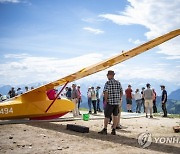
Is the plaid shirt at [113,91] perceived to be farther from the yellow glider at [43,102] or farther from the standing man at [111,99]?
the yellow glider at [43,102]

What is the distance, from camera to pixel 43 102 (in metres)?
15.7

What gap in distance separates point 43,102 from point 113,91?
6.07 m

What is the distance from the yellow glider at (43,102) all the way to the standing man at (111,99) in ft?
3.15

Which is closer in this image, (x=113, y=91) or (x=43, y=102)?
(x=113, y=91)

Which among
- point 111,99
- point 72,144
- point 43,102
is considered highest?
point 111,99

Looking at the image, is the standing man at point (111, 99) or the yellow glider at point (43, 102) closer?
the standing man at point (111, 99)

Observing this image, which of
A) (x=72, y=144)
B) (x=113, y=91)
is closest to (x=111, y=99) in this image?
(x=113, y=91)

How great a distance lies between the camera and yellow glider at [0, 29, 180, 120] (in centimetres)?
1169

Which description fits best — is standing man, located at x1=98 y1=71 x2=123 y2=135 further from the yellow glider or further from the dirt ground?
the yellow glider

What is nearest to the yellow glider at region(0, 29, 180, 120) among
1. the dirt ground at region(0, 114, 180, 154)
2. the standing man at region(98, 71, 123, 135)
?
the standing man at region(98, 71, 123, 135)

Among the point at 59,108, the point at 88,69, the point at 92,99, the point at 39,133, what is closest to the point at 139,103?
the point at 92,99

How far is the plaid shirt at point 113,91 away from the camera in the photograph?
11.0 meters

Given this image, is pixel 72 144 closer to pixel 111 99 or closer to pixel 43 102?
pixel 111 99

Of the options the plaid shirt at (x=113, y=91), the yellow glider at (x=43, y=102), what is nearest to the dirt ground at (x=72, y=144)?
the plaid shirt at (x=113, y=91)
